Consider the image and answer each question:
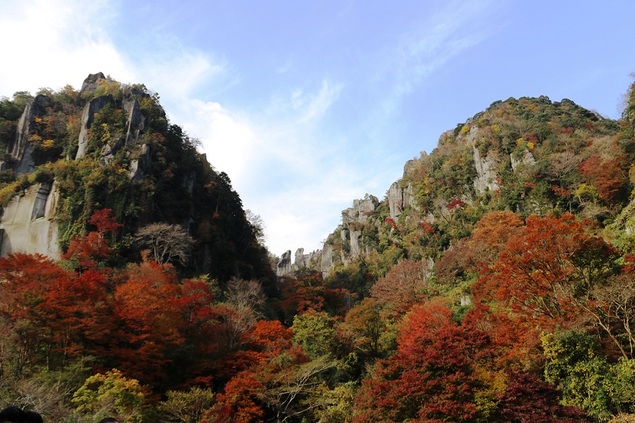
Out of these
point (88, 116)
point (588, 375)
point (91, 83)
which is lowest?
point (588, 375)

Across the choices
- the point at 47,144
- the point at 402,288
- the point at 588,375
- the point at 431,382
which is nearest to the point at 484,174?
the point at 402,288

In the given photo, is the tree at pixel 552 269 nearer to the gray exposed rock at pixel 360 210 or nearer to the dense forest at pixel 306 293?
the dense forest at pixel 306 293

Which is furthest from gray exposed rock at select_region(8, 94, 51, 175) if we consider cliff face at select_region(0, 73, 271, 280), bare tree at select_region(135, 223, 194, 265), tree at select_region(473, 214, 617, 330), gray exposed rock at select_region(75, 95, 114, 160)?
tree at select_region(473, 214, 617, 330)

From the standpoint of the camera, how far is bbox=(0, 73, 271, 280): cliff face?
34.8 m

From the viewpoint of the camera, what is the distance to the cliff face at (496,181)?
35.0m

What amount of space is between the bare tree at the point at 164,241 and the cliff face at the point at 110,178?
126 cm

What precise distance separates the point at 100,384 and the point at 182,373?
5856 millimetres

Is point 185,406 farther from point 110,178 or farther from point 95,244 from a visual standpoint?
point 110,178

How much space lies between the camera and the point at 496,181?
155 feet

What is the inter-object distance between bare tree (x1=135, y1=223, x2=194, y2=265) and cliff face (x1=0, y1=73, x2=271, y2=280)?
1.26m

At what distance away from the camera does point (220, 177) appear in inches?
1932

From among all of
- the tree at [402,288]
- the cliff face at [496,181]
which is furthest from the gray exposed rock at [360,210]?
the tree at [402,288]

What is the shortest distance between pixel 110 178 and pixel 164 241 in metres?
6.97

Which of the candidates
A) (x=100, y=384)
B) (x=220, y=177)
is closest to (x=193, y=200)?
(x=220, y=177)
